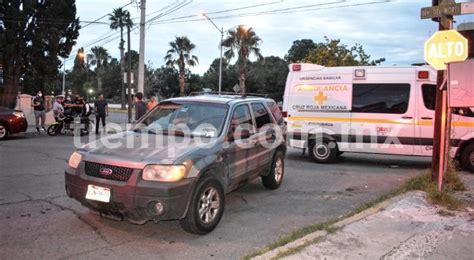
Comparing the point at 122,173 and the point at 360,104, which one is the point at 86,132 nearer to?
the point at 360,104

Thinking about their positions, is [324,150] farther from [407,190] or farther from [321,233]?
[321,233]

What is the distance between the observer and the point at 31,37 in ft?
89.0

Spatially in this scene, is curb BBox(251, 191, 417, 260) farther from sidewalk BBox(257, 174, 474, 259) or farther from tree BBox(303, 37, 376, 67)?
tree BBox(303, 37, 376, 67)

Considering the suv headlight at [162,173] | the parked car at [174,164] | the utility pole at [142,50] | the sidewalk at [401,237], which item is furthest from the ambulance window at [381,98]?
the utility pole at [142,50]

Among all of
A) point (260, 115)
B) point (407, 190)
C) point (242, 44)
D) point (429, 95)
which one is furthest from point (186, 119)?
point (242, 44)

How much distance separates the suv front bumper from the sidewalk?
117 cm

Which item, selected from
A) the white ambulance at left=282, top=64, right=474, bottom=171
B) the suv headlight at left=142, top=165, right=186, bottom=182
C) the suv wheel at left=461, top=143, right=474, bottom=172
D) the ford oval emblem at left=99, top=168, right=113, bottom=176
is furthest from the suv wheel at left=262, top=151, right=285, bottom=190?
the suv wheel at left=461, top=143, right=474, bottom=172

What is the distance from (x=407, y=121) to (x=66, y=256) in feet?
28.9

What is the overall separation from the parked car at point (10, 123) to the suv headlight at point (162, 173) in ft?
41.7

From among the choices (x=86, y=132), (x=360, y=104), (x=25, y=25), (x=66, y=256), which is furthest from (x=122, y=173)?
(x=25, y=25)

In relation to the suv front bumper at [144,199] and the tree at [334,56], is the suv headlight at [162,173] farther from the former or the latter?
the tree at [334,56]

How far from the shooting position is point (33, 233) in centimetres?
546

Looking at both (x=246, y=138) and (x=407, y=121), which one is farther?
(x=407, y=121)

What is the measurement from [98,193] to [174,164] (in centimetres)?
93
